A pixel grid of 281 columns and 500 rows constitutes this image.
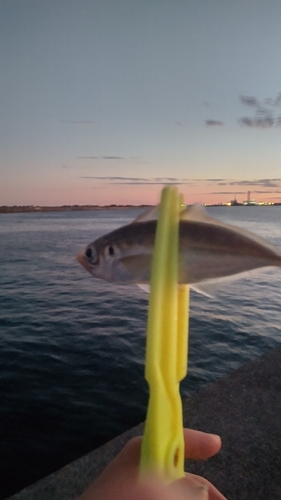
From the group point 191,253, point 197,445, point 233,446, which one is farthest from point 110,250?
point 233,446

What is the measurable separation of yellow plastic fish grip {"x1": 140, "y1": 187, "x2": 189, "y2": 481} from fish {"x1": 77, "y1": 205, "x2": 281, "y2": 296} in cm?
2

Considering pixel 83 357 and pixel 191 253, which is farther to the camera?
pixel 83 357

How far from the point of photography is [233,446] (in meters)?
5.47

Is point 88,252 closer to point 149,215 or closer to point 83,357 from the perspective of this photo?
point 149,215

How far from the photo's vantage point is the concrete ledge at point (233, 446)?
4.83m

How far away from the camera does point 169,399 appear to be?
0.88m

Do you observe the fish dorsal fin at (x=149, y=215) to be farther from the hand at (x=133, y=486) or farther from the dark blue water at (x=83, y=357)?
the dark blue water at (x=83, y=357)

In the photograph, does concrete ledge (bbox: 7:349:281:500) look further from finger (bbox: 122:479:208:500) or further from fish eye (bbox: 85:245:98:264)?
fish eye (bbox: 85:245:98:264)

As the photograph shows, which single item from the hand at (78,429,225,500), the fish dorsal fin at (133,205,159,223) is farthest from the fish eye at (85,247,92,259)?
A: the hand at (78,429,225,500)

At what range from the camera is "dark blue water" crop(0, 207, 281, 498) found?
352 inches

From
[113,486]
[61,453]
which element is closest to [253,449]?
[61,453]

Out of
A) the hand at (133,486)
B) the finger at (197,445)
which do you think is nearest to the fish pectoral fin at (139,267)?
the hand at (133,486)

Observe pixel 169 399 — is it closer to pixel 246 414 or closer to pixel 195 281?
pixel 195 281

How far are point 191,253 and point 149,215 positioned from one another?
0.40 ft
